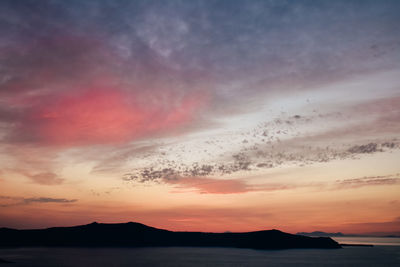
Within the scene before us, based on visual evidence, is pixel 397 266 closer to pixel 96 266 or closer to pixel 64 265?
pixel 96 266

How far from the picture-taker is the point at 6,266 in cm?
9575

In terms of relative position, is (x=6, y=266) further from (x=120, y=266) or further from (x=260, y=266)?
(x=260, y=266)

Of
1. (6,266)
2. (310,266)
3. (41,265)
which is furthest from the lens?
(310,266)

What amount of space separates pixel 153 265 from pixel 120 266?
11989mm

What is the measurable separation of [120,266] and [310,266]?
70.4 meters

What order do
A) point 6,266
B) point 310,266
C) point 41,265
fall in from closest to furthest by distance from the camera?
point 6,266 → point 41,265 → point 310,266

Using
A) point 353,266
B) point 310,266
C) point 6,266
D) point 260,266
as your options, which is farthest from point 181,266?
point 353,266

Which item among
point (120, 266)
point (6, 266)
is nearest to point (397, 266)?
point (120, 266)

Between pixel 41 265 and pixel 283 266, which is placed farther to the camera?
pixel 283 266

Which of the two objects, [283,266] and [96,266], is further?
[283,266]

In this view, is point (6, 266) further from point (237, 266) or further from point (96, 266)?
point (237, 266)

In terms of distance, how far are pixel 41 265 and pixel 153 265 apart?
129ft

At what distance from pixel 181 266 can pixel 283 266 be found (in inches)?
1535

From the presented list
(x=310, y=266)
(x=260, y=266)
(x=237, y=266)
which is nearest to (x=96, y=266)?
(x=237, y=266)
